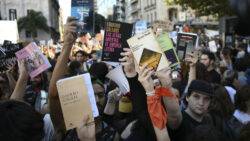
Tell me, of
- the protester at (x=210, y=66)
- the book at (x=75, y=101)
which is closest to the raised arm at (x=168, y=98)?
the book at (x=75, y=101)

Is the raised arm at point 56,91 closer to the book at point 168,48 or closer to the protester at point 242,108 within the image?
the book at point 168,48

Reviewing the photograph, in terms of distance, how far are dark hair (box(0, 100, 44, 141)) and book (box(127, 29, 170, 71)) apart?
1489 mm

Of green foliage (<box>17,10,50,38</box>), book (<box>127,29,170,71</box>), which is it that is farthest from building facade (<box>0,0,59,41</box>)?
book (<box>127,29,170,71</box>)

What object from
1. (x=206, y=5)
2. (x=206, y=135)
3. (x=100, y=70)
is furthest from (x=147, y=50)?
(x=206, y=5)

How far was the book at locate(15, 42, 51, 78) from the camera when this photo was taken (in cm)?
521

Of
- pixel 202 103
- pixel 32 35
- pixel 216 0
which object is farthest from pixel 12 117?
pixel 32 35

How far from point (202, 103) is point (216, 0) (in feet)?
100

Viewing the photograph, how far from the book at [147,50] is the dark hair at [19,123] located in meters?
1.49

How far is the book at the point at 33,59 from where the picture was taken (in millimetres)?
5211

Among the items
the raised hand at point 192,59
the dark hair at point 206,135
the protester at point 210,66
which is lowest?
the protester at point 210,66

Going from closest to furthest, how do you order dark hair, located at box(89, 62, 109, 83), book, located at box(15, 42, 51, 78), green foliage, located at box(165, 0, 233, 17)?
1. book, located at box(15, 42, 51, 78)
2. dark hair, located at box(89, 62, 109, 83)
3. green foliage, located at box(165, 0, 233, 17)

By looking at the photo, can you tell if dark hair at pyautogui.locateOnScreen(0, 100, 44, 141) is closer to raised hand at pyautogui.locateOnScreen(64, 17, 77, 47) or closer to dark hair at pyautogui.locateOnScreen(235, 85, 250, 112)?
raised hand at pyautogui.locateOnScreen(64, 17, 77, 47)

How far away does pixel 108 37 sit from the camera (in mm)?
5027

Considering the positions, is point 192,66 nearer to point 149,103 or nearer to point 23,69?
point 23,69
